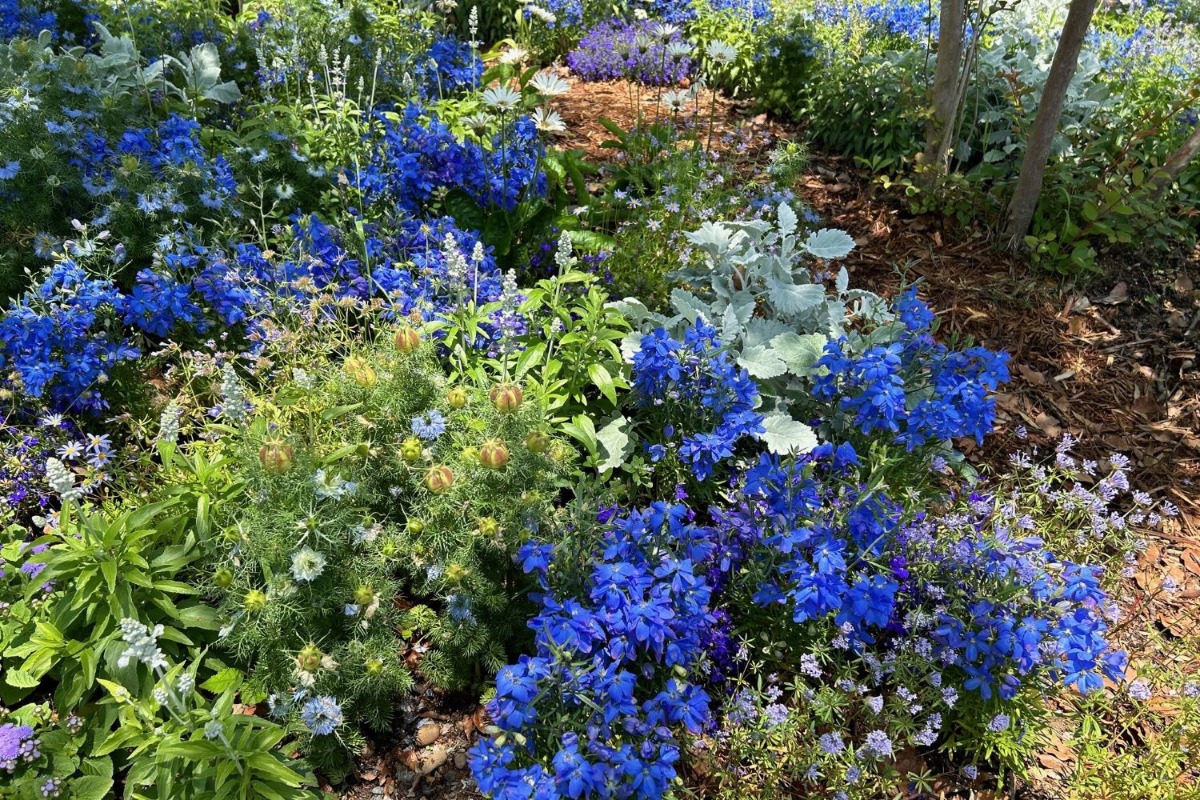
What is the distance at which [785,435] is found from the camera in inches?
101

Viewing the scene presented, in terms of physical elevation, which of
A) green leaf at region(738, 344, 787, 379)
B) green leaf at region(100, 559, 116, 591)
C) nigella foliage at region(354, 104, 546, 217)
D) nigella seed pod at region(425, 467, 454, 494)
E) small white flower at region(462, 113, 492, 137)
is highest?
small white flower at region(462, 113, 492, 137)

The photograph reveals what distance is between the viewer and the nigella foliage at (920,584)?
2039mm

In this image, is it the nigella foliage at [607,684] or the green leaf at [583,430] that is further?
the green leaf at [583,430]

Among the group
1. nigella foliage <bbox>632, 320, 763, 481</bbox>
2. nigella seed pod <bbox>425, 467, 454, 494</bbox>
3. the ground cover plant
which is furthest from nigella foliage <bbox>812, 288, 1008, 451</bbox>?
nigella seed pod <bbox>425, 467, 454, 494</bbox>

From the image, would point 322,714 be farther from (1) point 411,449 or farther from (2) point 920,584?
(2) point 920,584

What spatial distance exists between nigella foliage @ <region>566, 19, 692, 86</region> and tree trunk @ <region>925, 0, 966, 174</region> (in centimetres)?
181

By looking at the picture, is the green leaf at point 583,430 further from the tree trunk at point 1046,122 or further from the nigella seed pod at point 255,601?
the tree trunk at point 1046,122

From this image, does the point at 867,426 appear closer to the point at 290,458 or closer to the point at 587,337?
the point at 587,337

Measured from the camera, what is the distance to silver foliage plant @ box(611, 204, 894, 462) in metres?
2.76

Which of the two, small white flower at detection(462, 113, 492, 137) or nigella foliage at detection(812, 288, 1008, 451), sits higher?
small white flower at detection(462, 113, 492, 137)

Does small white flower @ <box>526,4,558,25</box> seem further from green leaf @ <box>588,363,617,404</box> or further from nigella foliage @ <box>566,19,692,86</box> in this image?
green leaf @ <box>588,363,617,404</box>

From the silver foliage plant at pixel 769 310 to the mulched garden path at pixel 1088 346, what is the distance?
0.32 metres

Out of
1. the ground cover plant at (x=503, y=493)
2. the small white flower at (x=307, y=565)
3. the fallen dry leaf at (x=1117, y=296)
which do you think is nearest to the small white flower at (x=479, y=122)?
the ground cover plant at (x=503, y=493)

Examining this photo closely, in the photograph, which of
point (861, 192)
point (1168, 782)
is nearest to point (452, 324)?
point (1168, 782)
